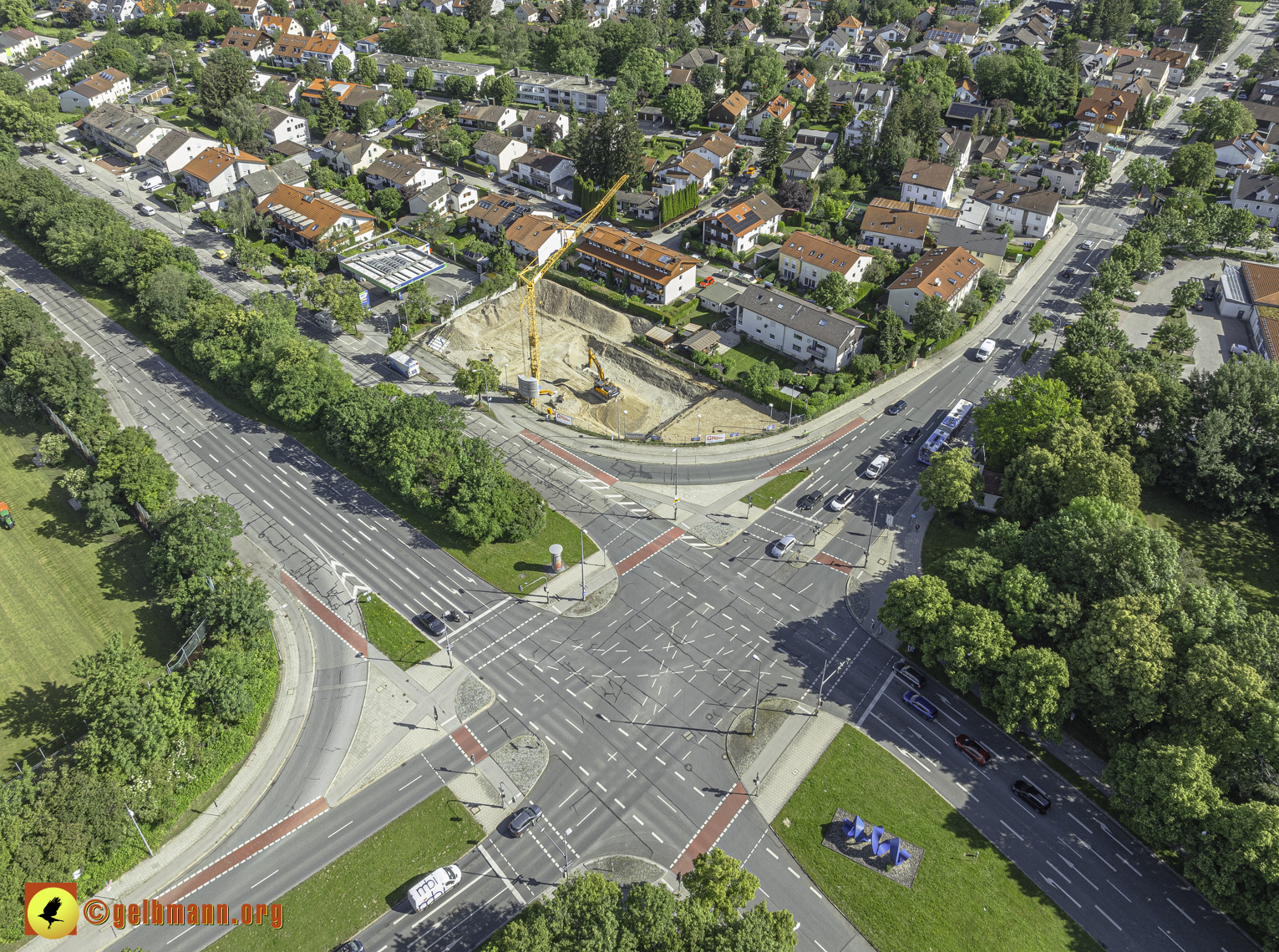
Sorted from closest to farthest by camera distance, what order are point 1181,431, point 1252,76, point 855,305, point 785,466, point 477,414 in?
point 1181,431
point 785,466
point 477,414
point 855,305
point 1252,76

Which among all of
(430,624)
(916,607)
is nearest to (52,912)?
(430,624)

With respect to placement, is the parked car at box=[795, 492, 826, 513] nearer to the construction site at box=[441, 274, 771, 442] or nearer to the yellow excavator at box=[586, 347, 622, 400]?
the construction site at box=[441, 274, 771, 442]

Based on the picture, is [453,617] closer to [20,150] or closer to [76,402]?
[76,402]

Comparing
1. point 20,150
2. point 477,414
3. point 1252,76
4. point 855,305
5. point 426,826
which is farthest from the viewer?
point 1252,76

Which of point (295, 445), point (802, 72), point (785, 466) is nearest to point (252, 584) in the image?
point (295, 445)

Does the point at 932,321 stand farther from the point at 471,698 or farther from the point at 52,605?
the point at 52,605

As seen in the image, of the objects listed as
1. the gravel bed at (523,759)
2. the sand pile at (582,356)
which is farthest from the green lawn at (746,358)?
the gravel bed at (523,759)

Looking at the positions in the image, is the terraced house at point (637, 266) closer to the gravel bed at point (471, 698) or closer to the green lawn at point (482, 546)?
the green lawn at point (482, 546)
